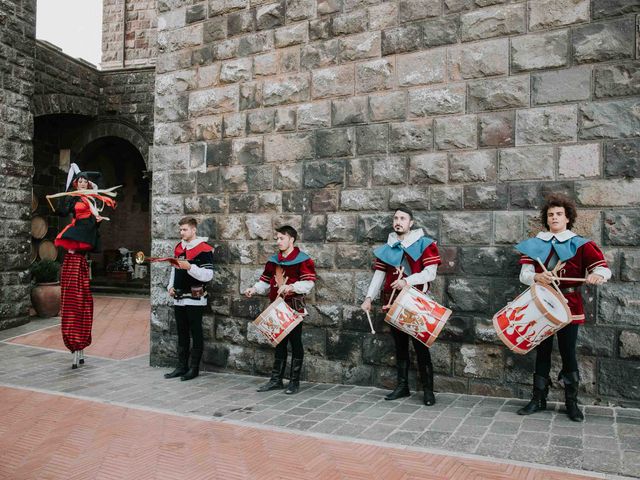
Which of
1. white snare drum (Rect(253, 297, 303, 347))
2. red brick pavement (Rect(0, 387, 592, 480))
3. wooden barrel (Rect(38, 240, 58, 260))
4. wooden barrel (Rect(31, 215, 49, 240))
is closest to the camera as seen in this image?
red brick pavement (Rect(0, 387, 592, 480))

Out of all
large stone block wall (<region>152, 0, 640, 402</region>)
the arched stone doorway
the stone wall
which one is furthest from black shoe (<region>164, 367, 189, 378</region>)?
the stone wall

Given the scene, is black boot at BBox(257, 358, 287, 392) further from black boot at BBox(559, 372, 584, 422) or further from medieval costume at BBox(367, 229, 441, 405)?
black boot at BBox(559, 372, 584, 422)

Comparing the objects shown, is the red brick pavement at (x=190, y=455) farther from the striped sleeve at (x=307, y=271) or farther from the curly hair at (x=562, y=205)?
the curly hair at (x=562, y=205)

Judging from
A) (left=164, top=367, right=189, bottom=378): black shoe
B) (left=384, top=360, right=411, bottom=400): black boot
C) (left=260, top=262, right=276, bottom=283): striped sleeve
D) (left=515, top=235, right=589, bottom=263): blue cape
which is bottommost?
(left=164, top=367, right=189, bottom=378): black shoe

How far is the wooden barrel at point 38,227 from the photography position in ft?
40.2

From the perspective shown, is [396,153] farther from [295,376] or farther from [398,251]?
[295,376]

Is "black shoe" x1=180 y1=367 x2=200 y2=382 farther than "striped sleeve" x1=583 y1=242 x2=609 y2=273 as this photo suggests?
Yes

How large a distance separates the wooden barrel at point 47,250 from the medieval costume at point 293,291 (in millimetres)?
9099

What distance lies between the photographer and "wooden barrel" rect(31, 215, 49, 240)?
12.2 metres

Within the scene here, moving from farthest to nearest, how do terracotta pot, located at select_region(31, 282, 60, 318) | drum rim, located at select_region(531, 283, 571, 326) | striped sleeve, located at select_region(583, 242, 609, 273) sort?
terracotta pot, located at select_region(31, 282, 60, 318), striped sleeve, located at select_region(583, 242, 609, 273), drum rim, located at select_region(531, 283, 571, 326)

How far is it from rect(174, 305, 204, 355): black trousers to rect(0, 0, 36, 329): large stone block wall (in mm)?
4544

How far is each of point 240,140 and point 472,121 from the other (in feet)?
8.87

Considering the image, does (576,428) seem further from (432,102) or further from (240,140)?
(240,140)

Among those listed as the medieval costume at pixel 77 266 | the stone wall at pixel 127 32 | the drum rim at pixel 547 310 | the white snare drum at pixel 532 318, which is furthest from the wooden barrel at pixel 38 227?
the drum rim at pixel 547 310
